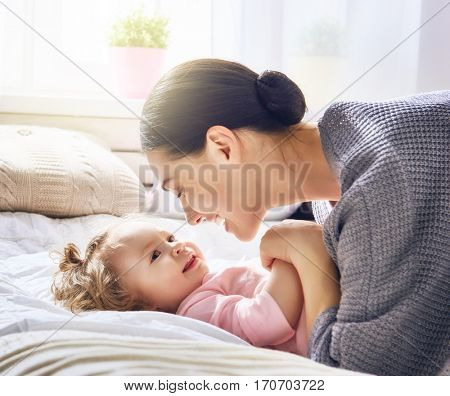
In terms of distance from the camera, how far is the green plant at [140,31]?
2.59 metres

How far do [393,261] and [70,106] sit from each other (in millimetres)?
1864

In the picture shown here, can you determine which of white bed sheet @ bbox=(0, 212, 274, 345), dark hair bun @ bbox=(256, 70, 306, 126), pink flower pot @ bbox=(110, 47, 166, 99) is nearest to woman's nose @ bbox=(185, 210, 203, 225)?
white bed sheet @ bbox=(0, 212, 274, 345)

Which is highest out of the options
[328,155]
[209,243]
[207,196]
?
[328,155]

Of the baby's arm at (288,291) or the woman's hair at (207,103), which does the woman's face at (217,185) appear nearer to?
the woman's hair at (207,103)

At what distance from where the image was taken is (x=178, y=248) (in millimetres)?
1206

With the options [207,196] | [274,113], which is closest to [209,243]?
[207,196]

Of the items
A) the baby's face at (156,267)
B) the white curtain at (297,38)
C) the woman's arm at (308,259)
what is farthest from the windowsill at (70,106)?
the woman's arm at (308,259)

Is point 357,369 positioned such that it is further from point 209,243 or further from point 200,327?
point 209,243

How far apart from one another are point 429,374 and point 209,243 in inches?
36.0

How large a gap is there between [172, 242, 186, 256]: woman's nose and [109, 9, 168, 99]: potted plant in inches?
60.4

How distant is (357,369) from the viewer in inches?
34.0

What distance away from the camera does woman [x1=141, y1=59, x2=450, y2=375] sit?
89 cm

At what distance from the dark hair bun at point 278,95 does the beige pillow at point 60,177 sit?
85 centimetres

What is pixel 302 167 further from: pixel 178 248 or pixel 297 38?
pixel 297 38
